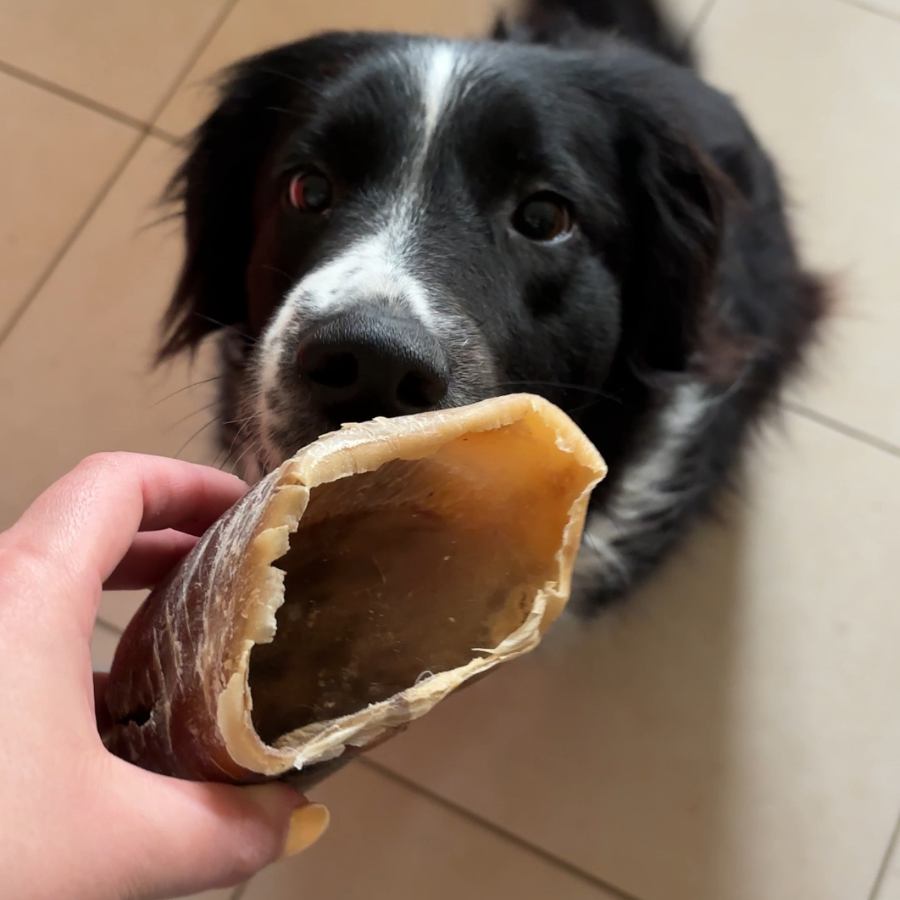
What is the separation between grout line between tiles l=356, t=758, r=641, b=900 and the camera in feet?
4.06

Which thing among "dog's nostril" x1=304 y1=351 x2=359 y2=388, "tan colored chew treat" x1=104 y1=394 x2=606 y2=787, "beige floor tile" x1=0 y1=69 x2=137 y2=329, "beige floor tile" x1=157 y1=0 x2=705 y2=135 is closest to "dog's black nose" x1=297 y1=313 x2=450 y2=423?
"dog's nostril" x1=304 y1=351 x2=359 y2=388

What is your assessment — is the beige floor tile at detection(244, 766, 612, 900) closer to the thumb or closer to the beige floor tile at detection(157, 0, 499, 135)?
the thumb

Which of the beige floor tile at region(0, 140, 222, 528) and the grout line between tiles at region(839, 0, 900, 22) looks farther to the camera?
the grout line between tiles at region(839, 0, 900, 22)

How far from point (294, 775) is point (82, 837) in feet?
0.43

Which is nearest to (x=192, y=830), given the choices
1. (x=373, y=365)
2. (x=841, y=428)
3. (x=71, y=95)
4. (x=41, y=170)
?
(x=373, y=365)

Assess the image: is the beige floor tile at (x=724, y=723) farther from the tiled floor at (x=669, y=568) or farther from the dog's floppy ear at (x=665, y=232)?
the dog's floppy ear at (x=665, y=232)

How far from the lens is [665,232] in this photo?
1.00 m

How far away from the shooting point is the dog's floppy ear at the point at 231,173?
3.33 ft

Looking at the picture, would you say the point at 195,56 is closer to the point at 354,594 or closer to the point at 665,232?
the point at 665,232

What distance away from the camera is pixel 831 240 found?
5.21 ft

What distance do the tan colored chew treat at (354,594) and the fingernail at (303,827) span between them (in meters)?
0.03

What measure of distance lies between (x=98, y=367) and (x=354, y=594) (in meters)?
1.07

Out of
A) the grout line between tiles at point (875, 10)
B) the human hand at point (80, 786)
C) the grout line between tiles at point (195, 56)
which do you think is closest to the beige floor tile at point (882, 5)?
the grout line between tiles at point (875, 10)

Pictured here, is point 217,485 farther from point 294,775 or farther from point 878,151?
point 878,151
